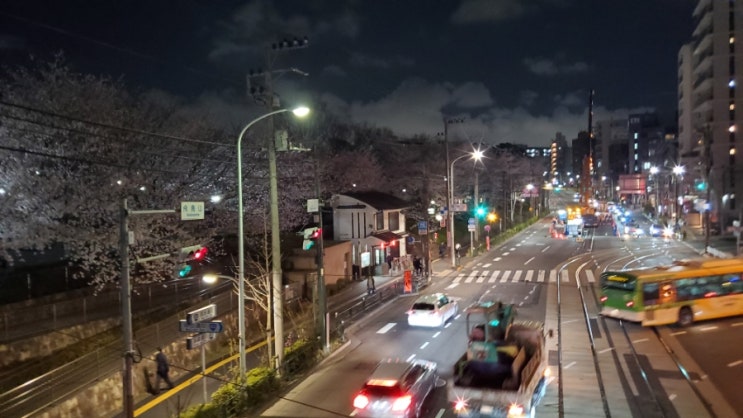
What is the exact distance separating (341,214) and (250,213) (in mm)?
9558

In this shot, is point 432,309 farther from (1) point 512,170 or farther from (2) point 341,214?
(1) point 512,170

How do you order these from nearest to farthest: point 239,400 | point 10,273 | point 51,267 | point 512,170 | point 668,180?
point 239,400 < point 10,273 < point 51,267 < point 512,170 < point 668,180

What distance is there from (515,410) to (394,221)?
35.1 m

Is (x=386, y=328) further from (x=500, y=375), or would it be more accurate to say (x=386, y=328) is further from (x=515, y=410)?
(x=515, y=410)

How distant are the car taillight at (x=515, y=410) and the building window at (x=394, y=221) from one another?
33.5 meters

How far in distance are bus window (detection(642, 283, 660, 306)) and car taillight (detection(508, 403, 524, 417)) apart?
13.4 m

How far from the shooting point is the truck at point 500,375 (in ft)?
41.4

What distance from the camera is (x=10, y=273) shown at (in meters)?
25.7

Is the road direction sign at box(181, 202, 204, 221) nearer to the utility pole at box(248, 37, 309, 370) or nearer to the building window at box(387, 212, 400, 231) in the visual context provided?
the utility pole at box(248, 37, 309, 370)

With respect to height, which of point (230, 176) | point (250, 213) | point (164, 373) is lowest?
point (164, 373)

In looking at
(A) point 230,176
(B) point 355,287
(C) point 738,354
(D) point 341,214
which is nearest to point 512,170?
(D) point 341,214

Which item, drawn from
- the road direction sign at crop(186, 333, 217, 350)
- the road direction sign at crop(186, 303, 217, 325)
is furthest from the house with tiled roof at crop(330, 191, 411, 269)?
the road direction sign at crop(186, 333, 217, 350)

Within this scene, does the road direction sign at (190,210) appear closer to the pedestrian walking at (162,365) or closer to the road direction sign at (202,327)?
the road direction sign at (202,327)

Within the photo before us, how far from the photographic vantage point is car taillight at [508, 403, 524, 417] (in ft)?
40.8
